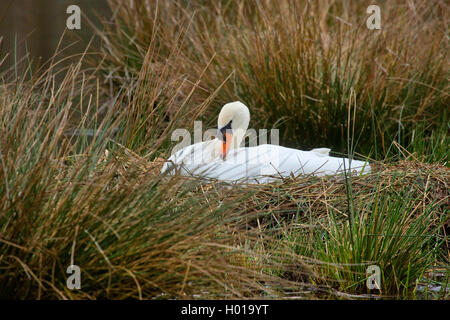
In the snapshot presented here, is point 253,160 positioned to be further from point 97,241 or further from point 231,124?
point 97,241

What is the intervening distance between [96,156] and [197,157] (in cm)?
152

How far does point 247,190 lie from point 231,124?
1691mm

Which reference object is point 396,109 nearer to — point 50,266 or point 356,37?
point 356,37

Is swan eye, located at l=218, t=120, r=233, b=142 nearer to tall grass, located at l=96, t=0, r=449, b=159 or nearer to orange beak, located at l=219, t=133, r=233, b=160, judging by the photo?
orange beak, located at l=219, t=133, r=233, b=160

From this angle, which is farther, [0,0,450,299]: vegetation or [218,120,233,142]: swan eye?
[218,120,233,142]: swan eye

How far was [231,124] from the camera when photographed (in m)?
4.84

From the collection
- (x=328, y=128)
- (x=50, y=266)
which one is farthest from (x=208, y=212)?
(x=328, y=128)

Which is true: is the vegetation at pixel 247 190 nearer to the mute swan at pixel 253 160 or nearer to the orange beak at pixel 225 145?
the mute swan at pixel 253 160

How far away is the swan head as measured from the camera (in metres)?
4.68

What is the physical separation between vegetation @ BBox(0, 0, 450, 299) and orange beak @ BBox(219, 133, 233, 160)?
526 mm

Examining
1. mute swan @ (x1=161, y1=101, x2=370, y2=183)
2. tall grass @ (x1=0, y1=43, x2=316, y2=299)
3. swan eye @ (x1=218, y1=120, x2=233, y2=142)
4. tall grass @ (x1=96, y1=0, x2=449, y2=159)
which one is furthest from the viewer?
tall grass @ (x1=96, y1=0, x2=449, y2=159)

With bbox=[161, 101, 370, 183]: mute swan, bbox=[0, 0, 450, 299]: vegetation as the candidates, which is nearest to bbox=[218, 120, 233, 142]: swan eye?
bbox=[161, 101, 370, 183]: mute swan

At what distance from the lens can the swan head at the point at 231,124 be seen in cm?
468

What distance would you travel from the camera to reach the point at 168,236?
2666 mm
